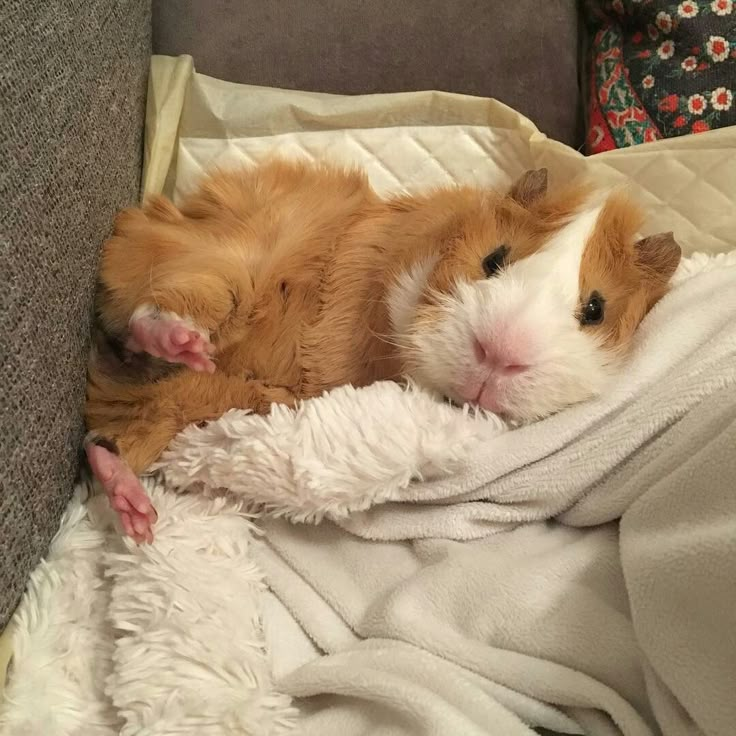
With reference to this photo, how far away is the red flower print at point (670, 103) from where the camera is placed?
1362 millimetres

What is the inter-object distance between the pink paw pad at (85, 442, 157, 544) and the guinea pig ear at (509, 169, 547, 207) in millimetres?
683

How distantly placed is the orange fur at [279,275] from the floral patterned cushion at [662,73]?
1.26ft

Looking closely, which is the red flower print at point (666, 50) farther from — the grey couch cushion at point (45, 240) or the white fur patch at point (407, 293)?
the grey couch cushion at point (45, 240)

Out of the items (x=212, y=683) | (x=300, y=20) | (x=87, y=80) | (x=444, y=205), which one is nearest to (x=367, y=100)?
(x=300, y=20)

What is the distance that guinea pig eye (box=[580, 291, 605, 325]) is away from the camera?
1.01 m

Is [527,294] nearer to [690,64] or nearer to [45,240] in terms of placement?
[45,240]

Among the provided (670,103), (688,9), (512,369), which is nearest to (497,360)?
(512,369)

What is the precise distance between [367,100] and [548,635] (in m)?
0.99

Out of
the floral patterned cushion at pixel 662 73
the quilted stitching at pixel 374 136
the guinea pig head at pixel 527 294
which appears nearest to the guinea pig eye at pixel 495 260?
the guinea pig head at pixel 527 294

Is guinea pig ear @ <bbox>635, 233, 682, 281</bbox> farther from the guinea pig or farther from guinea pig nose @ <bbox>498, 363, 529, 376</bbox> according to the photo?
guinea pig nose @ <bbox>498, 363, 529, 376</bbox>

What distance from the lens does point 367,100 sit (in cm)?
137

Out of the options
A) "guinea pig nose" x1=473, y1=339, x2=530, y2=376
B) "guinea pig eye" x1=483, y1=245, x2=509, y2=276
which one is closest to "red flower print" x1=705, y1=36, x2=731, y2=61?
"guinea pig eye" x1=483, y1=245, x2=509, y2=276

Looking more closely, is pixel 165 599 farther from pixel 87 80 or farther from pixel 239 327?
pixel 87 80

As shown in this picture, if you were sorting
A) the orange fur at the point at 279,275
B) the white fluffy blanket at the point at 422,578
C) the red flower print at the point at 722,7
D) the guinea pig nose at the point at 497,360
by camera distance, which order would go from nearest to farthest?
the white fluffy blanket at the point at 422,578, the guinea pig nose at the point at 497,360, the orange fur at the point at 279,275, the red flower print at the point at 722,7
